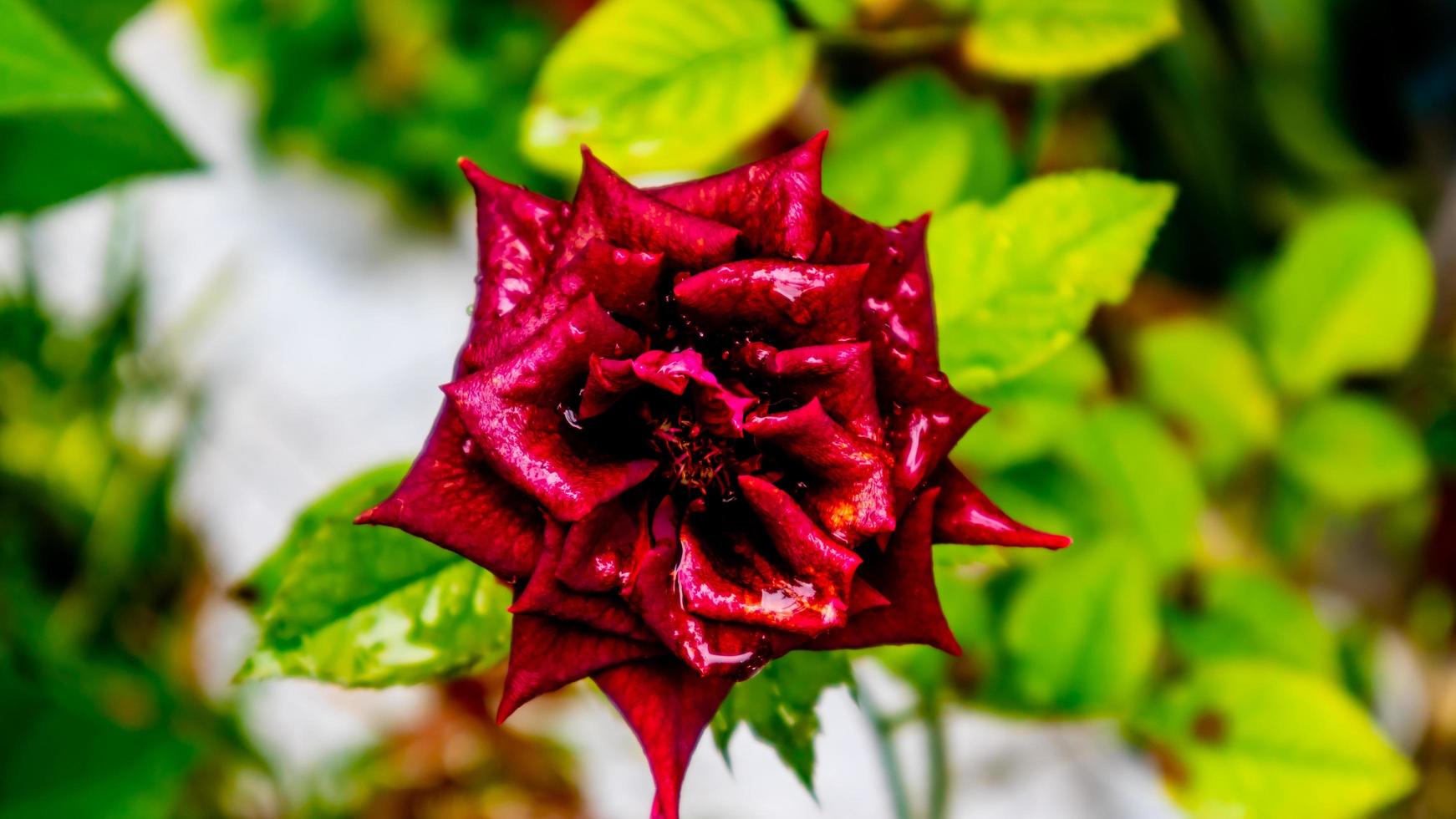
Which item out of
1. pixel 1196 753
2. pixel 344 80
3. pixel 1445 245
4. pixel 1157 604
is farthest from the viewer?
pixel 344 80

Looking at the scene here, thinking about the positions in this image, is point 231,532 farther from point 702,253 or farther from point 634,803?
point 702,253

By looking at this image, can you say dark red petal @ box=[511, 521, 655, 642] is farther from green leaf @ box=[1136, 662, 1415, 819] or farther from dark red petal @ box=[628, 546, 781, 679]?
green leaf @ box=[1136, 662, 1415, 819]

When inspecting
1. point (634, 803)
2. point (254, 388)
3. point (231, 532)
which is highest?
point (254, 388)

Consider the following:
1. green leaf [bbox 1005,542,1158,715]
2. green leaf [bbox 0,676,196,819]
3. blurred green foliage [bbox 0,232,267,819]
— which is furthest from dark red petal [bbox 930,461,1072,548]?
blurred green foliage [bbox 0,232,267,819]

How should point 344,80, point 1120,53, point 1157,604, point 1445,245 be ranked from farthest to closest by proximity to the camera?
point 344,80 → point 1445,245 → point 1157,604 → point 1120,53

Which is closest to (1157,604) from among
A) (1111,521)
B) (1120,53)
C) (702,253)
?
(1111,521)

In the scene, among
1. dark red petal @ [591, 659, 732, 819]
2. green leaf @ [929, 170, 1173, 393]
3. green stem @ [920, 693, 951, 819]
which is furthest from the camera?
green stem @ [920, 693, 951, 819]

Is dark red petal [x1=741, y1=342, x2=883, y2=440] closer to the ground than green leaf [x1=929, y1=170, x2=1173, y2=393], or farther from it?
farther from it

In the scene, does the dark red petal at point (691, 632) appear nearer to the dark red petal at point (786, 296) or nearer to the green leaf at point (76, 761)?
the dark red petal at point (786, 296)
